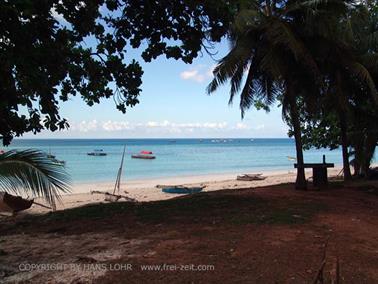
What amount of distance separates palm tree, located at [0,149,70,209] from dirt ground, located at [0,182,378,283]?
99cm

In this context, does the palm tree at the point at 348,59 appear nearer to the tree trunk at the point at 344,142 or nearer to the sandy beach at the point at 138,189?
the tree trunk at the point at 344,142

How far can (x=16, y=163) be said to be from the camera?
474 centimetres

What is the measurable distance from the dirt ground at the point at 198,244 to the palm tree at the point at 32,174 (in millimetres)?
987

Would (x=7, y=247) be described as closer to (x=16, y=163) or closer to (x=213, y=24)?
(x=16, y=163)

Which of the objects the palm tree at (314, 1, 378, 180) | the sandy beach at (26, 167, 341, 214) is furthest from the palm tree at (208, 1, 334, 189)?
the sandy beach at (26, 167, 341, 214)

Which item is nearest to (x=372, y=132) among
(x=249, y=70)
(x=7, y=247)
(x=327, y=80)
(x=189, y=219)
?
(x=327, y=80)

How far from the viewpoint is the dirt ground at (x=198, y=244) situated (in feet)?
15.3

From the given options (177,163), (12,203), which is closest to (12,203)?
(12,203)

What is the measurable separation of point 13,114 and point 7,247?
2.18 meters

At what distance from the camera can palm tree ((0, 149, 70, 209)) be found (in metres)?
4.74

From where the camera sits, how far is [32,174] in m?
4.73

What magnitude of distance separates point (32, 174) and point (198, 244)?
2.43m

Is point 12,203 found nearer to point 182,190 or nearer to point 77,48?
point 77,48

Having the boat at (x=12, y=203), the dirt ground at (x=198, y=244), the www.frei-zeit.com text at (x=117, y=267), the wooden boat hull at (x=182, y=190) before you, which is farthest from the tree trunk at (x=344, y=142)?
the www.frei-zeit.com text at (x=117, y=267)
